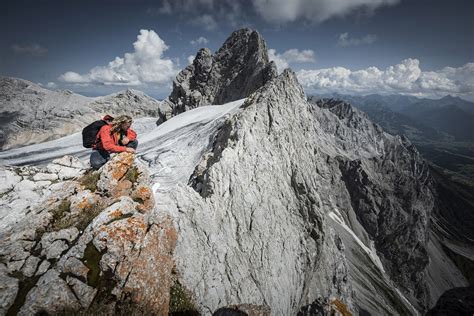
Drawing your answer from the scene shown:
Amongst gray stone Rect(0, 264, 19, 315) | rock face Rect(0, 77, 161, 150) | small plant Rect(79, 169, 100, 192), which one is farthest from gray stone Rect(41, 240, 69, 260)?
rock face Rect(0, 77, 161, 150)

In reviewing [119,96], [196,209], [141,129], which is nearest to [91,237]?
[196,209]

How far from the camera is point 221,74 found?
221ft

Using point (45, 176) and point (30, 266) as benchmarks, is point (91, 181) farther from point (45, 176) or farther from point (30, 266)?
point (45, 176)

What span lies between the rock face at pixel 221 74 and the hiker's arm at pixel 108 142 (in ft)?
153

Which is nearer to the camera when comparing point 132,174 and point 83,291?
point 83,291

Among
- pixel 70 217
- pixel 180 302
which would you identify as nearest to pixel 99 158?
pixel 70 217

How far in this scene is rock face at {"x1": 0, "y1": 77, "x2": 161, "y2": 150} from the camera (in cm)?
5478

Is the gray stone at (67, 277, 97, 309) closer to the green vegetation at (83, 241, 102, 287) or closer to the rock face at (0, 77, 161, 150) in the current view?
the green vegetation at (83, 241, 102, 287)

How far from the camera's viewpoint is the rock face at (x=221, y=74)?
197 feet

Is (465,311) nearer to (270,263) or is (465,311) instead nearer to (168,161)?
(270,263)

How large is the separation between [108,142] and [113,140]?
42cm

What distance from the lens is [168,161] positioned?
22.7 m

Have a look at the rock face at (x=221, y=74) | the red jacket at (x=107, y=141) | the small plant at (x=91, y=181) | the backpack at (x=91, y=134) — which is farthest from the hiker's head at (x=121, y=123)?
the rock face at (x=221, y=74)

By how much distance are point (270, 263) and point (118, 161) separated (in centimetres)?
1330
